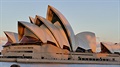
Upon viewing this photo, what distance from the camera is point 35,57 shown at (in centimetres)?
4988

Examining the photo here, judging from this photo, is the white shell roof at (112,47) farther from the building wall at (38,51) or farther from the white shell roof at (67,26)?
the building wall at (38,51)

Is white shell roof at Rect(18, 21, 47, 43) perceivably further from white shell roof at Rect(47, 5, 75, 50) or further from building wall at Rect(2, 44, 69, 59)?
white shell roof at Rect(47, 5, 75, 50)

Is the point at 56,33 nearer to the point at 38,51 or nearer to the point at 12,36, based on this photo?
the point at 38,51

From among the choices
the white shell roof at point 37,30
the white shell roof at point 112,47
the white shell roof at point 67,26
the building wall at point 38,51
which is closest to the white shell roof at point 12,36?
the building wall at point 38,51

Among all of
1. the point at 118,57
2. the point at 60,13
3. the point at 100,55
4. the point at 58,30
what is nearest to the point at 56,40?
the point at 58,30

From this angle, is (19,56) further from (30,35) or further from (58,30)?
(58,30)

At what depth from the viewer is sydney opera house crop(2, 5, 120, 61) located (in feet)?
164

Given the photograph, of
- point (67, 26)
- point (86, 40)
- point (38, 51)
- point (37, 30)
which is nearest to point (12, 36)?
point (38, 51)

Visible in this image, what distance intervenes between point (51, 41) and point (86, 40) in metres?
8.67

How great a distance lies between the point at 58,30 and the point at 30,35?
5453 millimetres

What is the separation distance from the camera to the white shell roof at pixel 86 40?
2159 inches

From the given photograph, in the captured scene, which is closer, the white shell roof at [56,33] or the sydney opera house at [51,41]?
the sydney opera house at [51,41]

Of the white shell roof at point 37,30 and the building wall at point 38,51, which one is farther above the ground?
the white shell roof at point 37,30

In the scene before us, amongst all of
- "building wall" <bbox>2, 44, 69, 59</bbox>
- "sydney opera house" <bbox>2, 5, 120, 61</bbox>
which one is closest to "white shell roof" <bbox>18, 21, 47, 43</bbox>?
"sydney opera house" <bbox>2, 5, 120, 61</bbox>
